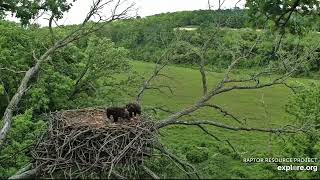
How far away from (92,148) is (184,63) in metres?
15.4

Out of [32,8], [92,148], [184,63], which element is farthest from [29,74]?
[184,63]

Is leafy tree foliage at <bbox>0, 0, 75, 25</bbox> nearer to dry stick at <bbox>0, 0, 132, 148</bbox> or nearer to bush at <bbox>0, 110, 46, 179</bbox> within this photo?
dry stick at <bbox>0, 0, 132, 148</bbox>

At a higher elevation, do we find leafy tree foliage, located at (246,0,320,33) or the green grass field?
leafy tree foliage, located at (246,0,320,33)

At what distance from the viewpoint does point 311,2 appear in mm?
5516

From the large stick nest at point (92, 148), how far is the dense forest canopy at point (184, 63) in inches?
27.2

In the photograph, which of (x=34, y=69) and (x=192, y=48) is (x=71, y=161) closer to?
(x=34, y=69)

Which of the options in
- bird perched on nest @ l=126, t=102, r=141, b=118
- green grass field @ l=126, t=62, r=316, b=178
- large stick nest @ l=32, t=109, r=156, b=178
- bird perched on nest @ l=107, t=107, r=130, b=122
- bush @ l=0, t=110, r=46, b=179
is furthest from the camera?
green grass field @ l=126, t=62, r=316, b=178

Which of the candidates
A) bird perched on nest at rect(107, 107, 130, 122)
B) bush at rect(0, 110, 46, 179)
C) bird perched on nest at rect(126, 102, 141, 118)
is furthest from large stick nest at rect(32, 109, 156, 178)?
bush at rect(0, 110, 46, 179)

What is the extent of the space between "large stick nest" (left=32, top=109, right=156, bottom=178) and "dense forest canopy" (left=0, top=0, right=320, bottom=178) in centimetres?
69

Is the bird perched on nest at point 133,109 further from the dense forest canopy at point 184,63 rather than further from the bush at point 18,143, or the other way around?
the bush at point 18,143

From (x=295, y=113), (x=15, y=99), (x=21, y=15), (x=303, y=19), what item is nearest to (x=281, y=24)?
(x=303, y=19)

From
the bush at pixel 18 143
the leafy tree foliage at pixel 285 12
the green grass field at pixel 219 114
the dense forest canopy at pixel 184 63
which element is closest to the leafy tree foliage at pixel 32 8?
the dense forest canopy at pixel 184 63

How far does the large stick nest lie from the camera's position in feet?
21.1

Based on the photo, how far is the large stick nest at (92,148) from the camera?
6.43 metres
